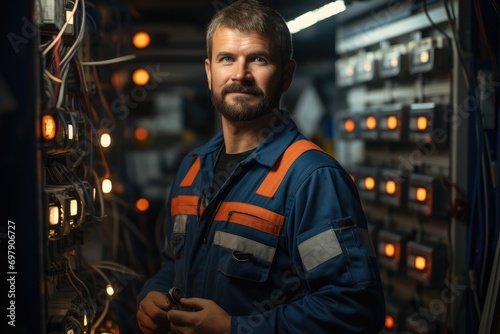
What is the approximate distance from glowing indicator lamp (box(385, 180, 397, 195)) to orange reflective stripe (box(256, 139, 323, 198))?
8.01ft

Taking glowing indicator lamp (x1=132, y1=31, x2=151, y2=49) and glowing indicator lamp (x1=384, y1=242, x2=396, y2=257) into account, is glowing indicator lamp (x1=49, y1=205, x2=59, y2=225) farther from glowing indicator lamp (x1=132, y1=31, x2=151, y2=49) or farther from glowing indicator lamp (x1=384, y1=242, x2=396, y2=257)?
glowing indicator lamp (x1=384, y1=242, x2=396, y2=257)

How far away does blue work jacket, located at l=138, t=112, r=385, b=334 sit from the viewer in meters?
Answer: 2.63

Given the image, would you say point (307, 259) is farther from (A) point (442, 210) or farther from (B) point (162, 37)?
(B) point (162, 37)

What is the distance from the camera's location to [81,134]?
3.12 m

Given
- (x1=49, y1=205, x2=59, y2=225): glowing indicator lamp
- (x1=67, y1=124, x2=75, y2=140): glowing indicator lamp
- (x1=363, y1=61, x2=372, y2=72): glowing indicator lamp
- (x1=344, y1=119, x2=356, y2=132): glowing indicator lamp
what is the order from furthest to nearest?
(x1=344, y1=119, x2=356, y2=132): glowing indicator lamp → (x1=363, y1=61, x2=372, y2=72): glowing indicator lamp → (x1=67, y1=124, x2=75, y2=140): glowing indicator lamp → (x1=49, y1=205, x2=59, y2=225): glowing indicator lamp

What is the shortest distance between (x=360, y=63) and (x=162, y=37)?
193 cm

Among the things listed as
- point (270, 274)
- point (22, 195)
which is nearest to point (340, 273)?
point (270, 274)

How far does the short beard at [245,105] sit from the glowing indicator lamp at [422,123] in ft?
6.50

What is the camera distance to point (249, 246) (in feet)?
9.27

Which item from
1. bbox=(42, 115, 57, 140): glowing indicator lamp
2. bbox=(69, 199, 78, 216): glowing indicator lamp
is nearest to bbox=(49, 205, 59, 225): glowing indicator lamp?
bbox=(69, 199, 78, 216): glowing indicator lamp

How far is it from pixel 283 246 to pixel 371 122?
3.08 m

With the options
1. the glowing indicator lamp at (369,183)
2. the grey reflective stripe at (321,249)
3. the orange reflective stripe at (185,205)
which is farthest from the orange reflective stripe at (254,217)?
the glowing indicator lamp at (369,183)

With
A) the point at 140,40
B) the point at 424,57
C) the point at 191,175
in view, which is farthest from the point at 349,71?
the point at 191,175

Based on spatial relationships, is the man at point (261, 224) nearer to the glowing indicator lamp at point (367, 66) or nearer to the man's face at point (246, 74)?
the man's face at point (246, 74)
